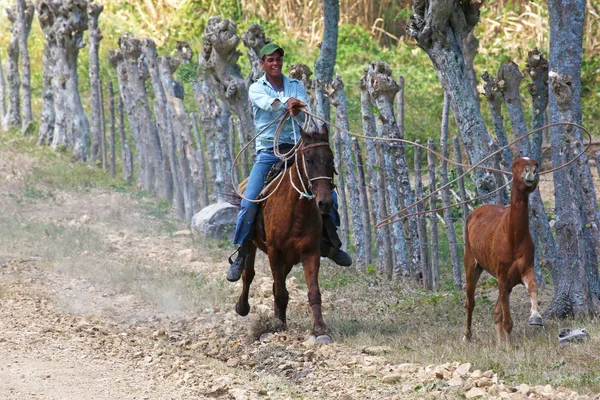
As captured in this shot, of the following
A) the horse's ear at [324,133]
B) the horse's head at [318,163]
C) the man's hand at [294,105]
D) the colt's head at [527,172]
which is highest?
the man's hand at [294,105]

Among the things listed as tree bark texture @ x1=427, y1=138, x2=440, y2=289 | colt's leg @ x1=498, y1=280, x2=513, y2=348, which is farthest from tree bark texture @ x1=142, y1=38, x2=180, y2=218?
colt's leg @ x1=498, y1=280, x2=513, y2=348

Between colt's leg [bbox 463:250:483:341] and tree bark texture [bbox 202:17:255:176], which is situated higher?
tree bark texture [bbox 202:17:255:176]

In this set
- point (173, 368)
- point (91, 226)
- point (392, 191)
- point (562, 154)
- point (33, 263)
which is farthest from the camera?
point (91, 226)

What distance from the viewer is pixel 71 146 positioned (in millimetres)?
24203

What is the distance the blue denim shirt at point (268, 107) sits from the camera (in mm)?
8977

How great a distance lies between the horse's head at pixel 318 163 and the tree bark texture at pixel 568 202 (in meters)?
2.17

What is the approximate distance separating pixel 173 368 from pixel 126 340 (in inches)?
56.2

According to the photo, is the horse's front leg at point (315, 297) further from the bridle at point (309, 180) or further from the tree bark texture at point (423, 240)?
the tree bark texture at point (423, 240)

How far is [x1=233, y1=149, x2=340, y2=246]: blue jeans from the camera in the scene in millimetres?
9227

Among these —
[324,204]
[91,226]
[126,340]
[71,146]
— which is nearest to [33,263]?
[91,226]

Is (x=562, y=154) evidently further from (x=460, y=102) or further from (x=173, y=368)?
(x=173, y=368)

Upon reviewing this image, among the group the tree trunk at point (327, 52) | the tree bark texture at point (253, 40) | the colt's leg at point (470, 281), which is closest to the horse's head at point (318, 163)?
the colt's leg at point (470, 281)

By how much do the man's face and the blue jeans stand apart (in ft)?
2.53

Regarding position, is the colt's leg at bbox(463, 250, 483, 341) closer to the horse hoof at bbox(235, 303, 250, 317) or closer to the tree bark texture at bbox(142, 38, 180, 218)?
the horse hoof at bbox(235, 303, 250, 317)
